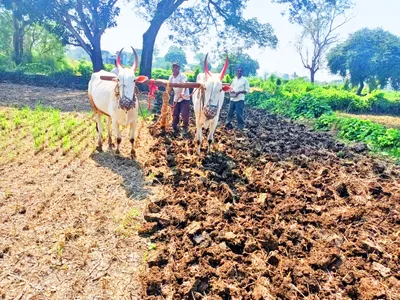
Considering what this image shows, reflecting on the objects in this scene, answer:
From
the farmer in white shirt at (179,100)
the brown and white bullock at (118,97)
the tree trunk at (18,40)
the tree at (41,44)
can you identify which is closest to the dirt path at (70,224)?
the brown and white bullock at (118,97)

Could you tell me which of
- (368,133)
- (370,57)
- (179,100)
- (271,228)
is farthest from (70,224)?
(370,57)

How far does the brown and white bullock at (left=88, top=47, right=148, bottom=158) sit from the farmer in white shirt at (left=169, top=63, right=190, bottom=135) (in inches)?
65.8

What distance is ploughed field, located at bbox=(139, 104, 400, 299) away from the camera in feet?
9.55

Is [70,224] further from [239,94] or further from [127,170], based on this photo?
[239,94]

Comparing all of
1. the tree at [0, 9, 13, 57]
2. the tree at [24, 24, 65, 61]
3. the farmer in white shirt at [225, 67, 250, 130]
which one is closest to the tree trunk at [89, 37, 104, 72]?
the tree at [24, 24, 65, 61]

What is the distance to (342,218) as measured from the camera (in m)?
4.08

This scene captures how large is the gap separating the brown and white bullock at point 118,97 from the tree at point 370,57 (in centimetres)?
2133

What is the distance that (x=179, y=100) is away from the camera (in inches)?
309

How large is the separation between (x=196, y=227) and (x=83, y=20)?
64.6 feet

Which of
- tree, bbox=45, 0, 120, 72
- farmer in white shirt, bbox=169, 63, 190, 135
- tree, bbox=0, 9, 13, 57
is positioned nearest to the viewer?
farmer in white shirt, bbox=169, 63, 190, 135

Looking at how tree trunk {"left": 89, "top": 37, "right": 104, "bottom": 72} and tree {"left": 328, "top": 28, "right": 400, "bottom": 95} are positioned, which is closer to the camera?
tree trunk {"left": 89, "top": 37, "right": 104, "bottom": 72}

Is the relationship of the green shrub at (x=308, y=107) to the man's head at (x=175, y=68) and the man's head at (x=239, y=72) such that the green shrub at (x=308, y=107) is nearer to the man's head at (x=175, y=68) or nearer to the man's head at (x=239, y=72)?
the man's head at (x=239, y=72)

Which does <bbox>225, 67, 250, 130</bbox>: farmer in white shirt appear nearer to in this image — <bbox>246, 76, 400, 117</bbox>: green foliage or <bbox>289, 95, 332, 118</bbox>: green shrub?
<bbox>289, 95, 332, 118</bbox>: green shrub

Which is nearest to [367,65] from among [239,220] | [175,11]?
[175,11]
